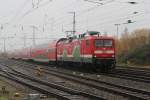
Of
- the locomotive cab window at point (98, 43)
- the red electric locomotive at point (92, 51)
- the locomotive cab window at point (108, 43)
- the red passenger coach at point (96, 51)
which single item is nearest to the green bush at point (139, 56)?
the red electric locomotive at point (92, 51)

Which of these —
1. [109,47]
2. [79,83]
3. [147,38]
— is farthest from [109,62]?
[147,38]

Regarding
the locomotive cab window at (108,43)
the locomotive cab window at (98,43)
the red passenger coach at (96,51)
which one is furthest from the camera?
the locomotive cab window at (108,43)

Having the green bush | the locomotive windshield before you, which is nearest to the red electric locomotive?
the locomotive windshield

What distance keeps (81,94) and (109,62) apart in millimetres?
15271

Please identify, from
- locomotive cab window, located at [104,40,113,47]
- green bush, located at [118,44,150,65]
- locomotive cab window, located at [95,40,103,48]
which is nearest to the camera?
locomotive cab window, located at [95,40,103,48]

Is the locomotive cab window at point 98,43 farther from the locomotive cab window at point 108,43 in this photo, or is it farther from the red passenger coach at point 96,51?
the locomotive cab window at point 108,43

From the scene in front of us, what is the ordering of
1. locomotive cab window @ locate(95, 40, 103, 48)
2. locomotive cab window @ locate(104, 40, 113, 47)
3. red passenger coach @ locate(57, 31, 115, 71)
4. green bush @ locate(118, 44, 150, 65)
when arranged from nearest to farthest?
1. red passenger coach @ locate(57, 31, 115, 71)
2. locomotive cab window @ locate(95, 40, 103, 48)
3. locomotive cab window @ locate(104, 40, 113, 47)
4. green bush @ locate(118, 44, 150, 65)

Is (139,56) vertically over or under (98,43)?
under

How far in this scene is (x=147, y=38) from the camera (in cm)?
5791

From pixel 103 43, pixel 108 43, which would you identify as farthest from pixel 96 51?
pixel 108 43

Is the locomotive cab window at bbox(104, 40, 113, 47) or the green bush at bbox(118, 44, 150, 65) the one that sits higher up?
the locomotive cab window at bbox(104, 40, 113, 47)

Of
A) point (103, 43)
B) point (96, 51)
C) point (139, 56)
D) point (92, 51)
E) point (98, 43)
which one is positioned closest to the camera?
point (92, 51)

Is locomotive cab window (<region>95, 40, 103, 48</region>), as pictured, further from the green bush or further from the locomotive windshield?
the green bush

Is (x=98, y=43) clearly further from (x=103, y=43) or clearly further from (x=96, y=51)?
(x=96, y=51)
